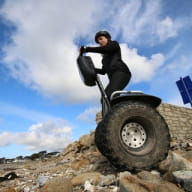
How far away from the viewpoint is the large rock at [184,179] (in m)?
1.87

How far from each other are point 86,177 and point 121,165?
50cm

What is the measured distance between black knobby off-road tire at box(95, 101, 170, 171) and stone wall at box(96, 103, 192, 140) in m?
6.10

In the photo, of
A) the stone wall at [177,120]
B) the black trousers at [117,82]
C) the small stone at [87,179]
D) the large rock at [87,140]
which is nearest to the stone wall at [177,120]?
the stone wall at [177,120]

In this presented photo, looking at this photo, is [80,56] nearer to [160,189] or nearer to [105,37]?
[105,37]

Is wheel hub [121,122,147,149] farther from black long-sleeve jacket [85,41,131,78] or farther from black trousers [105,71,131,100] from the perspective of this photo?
black long-sleeve jacket [85,41,131,78]

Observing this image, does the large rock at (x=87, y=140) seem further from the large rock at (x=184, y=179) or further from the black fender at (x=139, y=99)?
the large rock at (x=184, y=179)

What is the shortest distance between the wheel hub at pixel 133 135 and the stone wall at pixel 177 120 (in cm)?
617

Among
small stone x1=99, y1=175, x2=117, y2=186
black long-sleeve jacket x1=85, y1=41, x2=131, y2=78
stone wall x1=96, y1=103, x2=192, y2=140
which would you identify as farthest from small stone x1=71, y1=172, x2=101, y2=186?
stone wall x1=96, y1=103, x2=192, y2=140

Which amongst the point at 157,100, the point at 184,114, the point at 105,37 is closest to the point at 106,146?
the point at 157,100

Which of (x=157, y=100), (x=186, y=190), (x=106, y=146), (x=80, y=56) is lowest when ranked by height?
(x=186, y=190)

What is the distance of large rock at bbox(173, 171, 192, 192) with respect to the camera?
6.15 ft

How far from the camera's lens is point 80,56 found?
315 cm

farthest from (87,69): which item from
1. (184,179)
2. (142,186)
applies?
(184,179)

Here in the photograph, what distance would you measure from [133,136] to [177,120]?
7.56 m
